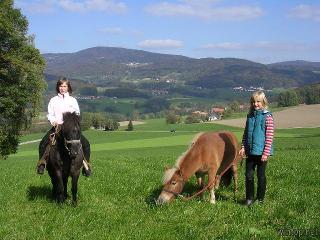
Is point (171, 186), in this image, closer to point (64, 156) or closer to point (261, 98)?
point (64, 156)

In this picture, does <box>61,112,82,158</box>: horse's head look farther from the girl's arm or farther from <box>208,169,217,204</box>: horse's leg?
the girl's arm

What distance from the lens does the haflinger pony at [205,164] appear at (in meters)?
9.41

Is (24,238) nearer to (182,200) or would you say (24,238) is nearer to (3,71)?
(182,200)

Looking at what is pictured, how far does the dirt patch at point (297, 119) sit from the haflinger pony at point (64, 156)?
7056 cm

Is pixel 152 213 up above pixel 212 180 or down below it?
below

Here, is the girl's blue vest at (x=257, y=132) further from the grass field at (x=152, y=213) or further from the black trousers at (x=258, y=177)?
the grass field at (x=152, y=213)

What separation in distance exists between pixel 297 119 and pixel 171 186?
261 feet

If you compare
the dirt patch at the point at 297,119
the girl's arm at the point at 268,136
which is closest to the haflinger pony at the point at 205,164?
the girl's arm at the point at 268,136

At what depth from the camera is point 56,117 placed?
10.3 meters

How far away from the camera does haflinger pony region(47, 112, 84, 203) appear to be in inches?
383

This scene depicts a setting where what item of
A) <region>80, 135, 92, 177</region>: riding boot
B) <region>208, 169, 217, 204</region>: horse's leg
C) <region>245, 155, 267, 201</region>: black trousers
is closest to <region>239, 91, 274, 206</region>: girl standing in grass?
<region>245, 155, 267, 201</region>: black trousers

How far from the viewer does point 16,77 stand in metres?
33.3

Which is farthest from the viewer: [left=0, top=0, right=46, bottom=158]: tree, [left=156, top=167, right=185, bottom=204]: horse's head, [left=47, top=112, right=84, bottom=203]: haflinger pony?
[left=0, top=0, right=46, bottom=158]: tree

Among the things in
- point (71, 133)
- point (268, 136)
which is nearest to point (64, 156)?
point (71, 133)
